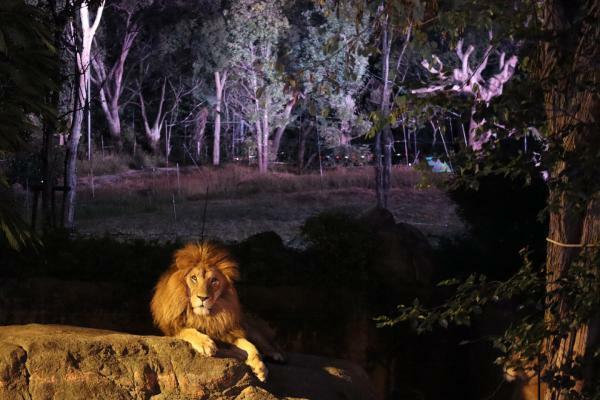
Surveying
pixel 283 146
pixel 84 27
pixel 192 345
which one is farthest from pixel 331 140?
pixel 192 345

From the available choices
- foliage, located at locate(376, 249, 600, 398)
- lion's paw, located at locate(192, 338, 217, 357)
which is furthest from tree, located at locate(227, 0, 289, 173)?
foliage, located at locate(376, 249, 600, 398)

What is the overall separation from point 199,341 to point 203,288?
1.19ft

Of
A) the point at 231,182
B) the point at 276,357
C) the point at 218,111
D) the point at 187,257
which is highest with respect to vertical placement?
the point at 218,111

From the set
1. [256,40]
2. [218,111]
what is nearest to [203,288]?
[256,40]

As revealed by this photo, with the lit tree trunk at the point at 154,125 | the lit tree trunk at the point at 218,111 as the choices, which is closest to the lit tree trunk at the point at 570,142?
the lit tree trunk at the point at 218,111

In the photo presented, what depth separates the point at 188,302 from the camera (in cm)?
530

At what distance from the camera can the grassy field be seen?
13.3 m

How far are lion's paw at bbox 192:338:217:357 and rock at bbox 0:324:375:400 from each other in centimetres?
8

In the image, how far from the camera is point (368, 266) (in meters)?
8.09

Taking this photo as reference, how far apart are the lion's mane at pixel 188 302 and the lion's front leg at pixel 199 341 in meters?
0.11

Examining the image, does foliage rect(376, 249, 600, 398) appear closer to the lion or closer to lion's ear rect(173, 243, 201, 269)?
the lion

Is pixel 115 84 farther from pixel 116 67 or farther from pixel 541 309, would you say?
pixel 541 309

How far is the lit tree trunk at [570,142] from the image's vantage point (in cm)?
391

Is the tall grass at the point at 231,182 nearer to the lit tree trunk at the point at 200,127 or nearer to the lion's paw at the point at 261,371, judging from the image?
the lit tree trunk at the point at 200,127
